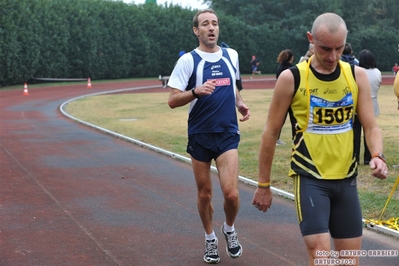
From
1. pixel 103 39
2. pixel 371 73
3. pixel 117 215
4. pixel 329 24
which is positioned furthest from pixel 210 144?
pixel 103 39

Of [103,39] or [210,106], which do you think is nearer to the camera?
[210,106]

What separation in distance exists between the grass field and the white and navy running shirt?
277cm

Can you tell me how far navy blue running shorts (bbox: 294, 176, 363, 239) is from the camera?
4.33 metres

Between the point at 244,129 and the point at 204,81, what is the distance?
38.2ft

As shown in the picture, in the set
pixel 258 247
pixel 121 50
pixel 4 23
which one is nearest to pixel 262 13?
pixel 121 50

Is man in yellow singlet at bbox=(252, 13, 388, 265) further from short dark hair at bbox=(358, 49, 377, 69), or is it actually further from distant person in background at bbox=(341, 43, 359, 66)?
short dark hair at bbox=(358, 49, 377, 69)

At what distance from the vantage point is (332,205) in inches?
175

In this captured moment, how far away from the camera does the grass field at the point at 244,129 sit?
984cm

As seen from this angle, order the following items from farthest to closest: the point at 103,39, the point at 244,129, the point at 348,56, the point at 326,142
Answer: the point at 103,39 < the point at 244,129 < the point at 348,56 < the point at 326,142

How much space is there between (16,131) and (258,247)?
12.6 m

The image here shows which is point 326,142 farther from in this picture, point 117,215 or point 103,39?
point 103,39

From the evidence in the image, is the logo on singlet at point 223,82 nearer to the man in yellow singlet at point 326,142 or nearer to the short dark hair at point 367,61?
the man in yellow singlet at point 326,142

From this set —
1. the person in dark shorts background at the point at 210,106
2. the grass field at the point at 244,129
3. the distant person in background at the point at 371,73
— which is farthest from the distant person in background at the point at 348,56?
the person in dark shorts background at the point at 210,106

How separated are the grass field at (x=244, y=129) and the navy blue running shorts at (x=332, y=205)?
4.01 m
